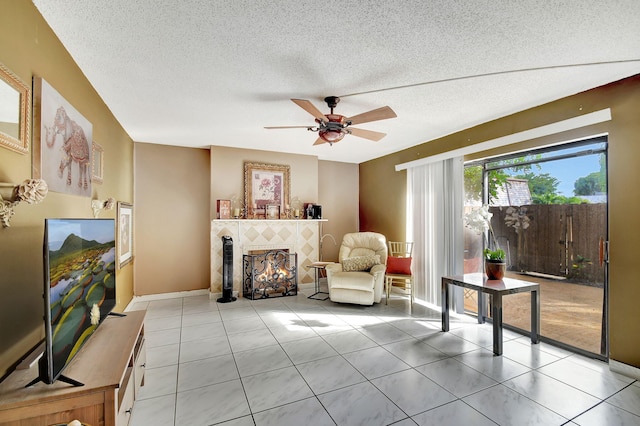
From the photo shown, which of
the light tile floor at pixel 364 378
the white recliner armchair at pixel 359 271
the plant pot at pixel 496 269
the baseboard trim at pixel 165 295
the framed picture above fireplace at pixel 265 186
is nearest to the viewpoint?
the light tile floor at pixel 364 378

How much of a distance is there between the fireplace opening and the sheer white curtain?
7.04ft

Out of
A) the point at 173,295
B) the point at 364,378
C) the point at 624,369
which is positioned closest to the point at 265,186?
the point at 173,295

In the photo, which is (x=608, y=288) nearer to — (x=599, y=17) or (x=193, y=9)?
(x=599, y=17)

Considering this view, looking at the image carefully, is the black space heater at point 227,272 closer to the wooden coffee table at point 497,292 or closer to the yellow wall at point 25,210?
the yellow wall at point 25,210

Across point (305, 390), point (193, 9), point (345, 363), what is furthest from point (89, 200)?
point (345, 363)

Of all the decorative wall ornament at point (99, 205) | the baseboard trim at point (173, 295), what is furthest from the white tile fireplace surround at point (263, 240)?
the decorative wall ornament at point (99, 205)

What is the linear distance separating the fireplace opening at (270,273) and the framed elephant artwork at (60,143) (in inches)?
112

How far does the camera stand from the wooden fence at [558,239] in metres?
2.82

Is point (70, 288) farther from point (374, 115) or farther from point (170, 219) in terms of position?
point (170, 219)

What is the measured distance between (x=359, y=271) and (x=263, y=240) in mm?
1788

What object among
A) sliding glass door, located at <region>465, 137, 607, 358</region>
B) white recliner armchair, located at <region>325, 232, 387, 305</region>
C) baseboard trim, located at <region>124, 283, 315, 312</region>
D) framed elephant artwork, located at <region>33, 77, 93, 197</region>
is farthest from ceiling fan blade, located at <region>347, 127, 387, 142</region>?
baseboard trim, located at <region>124, 283, 315, 312</region>

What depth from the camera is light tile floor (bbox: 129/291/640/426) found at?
6.49 feet

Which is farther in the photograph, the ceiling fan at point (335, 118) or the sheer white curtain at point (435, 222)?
the sheer white curtain at point (435, 222)

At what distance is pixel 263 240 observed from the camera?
17.0 ft
